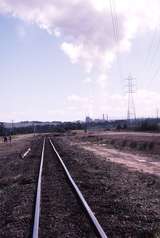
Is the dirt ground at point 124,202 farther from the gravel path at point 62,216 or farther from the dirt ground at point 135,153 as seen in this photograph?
the dirt ground at point 135,153

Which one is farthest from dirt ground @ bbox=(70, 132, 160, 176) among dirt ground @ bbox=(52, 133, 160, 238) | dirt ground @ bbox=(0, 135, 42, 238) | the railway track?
the railway track

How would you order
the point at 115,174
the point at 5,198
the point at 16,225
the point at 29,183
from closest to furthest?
the point at 16,225, the point at 5,198, the point at 29,183, the point at 115,174

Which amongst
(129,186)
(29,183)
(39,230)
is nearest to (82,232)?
(39,230)

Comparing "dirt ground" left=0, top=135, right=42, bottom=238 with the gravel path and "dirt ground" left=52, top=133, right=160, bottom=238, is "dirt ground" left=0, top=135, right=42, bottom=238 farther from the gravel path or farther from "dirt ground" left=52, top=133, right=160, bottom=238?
"dirt ground" left=52, top=133, right=160, bottom=238

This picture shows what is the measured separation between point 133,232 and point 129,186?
7768 millimetres

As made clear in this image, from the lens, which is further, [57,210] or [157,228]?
[57,210]

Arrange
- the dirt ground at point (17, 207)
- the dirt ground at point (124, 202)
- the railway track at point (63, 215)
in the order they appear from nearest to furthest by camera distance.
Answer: the railway track at point (63, 215), the dirt ground at point (124, 202), the dirt ground at point (17, 207)

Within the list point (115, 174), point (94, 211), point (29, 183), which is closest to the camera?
point (94, 211)

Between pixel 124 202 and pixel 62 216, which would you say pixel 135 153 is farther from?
pixel 62 216

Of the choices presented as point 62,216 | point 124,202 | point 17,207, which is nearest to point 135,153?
point 124,202

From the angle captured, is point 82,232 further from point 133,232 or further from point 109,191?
point 109,191

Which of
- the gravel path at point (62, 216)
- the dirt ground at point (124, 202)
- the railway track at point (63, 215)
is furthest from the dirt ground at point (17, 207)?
the dirt ground at point (124, 202)

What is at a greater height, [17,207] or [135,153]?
[135,153]

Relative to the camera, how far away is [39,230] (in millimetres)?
9750
